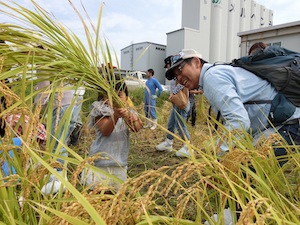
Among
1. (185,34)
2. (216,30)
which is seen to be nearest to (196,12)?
(216,30)

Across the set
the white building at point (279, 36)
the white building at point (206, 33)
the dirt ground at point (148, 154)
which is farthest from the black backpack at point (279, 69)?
the white building at point (206, 33)

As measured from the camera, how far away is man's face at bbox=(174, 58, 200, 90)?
1.72 metres

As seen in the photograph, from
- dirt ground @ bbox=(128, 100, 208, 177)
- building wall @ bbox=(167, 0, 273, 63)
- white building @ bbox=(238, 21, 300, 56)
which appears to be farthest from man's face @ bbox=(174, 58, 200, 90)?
building wall @ bbox=(167, 0, 273, 63)

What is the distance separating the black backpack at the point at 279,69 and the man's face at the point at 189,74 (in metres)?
0.26

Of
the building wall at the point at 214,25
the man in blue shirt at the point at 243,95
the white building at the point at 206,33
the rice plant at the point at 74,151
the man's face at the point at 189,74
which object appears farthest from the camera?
the building wall at the point at 214,25

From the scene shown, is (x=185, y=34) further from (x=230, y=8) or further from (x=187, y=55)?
(x=187, y=55)

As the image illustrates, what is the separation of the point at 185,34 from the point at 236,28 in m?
9.53

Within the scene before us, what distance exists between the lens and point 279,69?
1487 mm

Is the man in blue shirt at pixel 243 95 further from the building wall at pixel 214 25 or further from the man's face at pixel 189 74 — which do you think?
the building wall at pixel 214 25

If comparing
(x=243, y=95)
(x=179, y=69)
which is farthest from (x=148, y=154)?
(x=243, y=95)

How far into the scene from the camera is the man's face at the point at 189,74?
172 cm

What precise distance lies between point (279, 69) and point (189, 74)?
520 millimetres

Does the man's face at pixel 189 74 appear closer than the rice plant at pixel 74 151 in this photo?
No

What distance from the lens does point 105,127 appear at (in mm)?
2102
